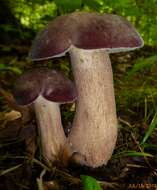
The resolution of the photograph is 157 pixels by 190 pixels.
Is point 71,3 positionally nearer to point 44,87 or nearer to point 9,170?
point 44,87

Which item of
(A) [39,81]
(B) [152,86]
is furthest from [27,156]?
(B) [152,86]

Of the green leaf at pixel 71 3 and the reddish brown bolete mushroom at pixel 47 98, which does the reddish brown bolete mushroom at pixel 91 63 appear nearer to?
the reddish brown bolete mushroom at pixel 47 98

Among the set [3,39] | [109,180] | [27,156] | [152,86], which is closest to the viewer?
[109,180]

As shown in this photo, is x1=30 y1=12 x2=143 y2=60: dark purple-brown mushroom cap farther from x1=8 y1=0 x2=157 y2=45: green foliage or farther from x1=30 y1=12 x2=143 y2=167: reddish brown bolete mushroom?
x1=8 y1=0 x2=157 y2=45: green foliage

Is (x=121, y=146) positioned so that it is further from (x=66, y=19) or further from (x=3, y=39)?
(x=3, y=39)

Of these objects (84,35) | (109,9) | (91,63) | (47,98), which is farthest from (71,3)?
(109,9)

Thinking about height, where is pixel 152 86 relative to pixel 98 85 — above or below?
below

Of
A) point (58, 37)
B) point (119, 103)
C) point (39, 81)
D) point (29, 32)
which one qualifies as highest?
point (58, 37)

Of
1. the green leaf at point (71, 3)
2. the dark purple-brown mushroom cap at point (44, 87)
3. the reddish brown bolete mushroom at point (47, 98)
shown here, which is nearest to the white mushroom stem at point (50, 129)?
the reddish brown bolete mushroom at point (47, 98)

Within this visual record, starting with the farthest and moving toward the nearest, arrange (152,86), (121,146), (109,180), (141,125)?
(152,86), (141,125), (121,146), (109,180)
